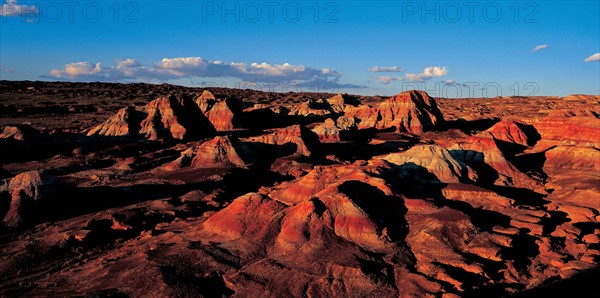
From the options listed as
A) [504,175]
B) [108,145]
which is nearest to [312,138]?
[504,175]

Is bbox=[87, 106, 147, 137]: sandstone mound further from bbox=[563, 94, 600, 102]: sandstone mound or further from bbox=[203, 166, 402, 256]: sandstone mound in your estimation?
bbox=[563, 94, 600, 102]: sandstone mound

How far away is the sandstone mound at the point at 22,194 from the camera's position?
27809 millimetres

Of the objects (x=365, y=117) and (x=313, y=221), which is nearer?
(x=313, y=221)

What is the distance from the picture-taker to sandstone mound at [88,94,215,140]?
201 ft

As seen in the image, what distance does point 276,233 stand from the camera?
24.1m

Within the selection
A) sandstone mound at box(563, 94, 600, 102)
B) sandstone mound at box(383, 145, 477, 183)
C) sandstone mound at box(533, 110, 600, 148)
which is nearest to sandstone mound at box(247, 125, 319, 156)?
sandstone mound at box(383, 145, 477, 183)

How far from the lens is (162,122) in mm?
65125

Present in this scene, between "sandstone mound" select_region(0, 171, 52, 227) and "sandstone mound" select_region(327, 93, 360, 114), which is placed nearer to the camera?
"sandstone mound" select_region(0, 171, 52, 227)

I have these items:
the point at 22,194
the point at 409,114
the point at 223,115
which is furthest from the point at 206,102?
the point at 22,194

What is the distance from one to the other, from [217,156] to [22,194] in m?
20.9

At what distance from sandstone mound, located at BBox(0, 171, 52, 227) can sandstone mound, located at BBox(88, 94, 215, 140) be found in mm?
30362

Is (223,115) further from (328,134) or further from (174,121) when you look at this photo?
(328,134)

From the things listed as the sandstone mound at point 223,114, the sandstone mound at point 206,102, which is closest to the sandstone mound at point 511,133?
the sandstone mound at point 223,114

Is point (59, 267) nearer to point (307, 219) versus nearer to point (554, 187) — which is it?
point (307, 219)
